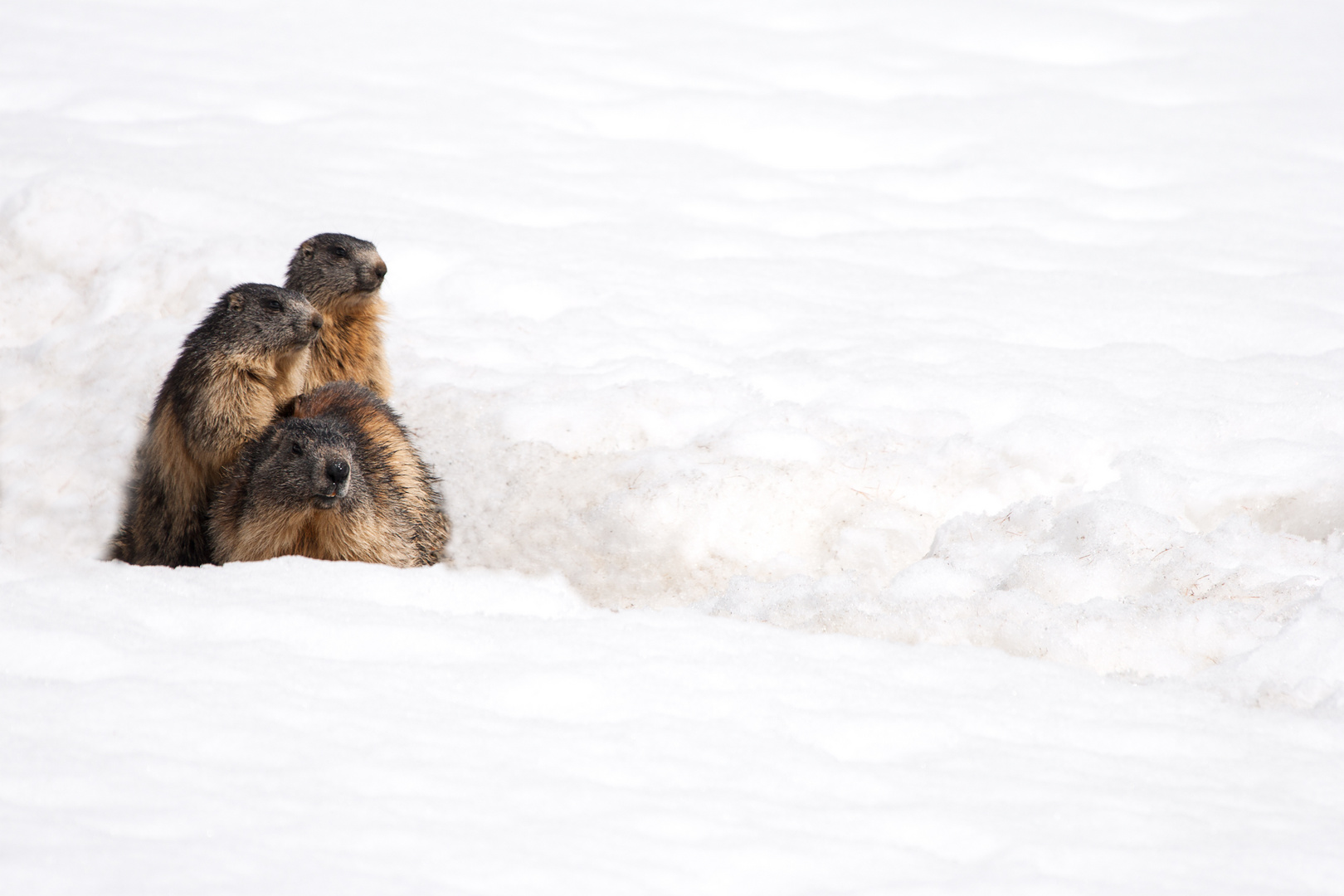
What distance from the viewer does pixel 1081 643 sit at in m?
3.66

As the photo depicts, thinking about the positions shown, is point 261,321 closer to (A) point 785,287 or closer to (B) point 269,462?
(B) point 269,462

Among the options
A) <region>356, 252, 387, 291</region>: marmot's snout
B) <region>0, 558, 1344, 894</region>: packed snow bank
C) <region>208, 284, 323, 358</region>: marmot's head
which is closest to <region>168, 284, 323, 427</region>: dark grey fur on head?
<region>208, 284, 323, 358</region>: marmot's head

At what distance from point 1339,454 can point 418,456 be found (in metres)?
4.46

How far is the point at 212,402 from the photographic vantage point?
17.1 ft

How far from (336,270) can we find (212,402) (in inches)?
44.0

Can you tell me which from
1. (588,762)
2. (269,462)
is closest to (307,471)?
(269,462)

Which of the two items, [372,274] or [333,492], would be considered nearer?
→ [333,492]

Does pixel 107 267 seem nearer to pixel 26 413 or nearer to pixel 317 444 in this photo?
pixel 26 413

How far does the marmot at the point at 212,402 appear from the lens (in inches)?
206

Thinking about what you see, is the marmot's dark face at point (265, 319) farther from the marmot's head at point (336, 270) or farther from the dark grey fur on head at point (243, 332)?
the marmot's head at point (336, 270)

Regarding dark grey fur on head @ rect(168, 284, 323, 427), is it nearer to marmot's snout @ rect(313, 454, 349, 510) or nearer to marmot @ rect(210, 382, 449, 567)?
marmot @ rect(210, 382, 449, 567)

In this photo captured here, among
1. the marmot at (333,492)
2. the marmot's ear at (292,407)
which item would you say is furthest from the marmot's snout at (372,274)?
the marmot's ear at (292,407)

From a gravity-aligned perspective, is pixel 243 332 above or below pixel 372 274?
below

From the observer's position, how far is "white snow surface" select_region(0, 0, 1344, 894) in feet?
7.87
